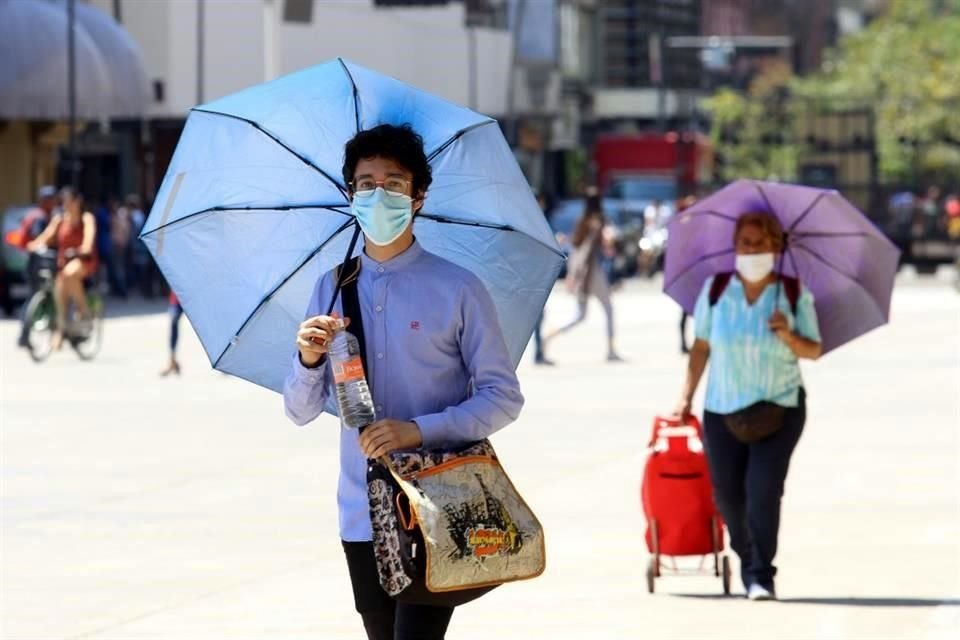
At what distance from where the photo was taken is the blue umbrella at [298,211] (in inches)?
243

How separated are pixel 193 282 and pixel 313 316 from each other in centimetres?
75

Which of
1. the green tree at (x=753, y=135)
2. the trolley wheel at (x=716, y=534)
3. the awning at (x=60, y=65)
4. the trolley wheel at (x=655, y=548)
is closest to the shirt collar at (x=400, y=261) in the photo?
the trolley wheel at (x=655, y=548)

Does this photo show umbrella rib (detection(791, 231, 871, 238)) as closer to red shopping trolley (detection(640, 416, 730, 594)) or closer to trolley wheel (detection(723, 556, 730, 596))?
red shopping trolley (detection(640, 416, 730, 594))

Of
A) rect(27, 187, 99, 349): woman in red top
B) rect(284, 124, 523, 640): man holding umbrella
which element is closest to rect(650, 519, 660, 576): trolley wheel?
rect(284, 124, 523, 640): man holding umbrella

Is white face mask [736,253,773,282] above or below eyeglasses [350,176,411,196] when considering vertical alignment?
below

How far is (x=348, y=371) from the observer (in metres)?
Answer: 5.54

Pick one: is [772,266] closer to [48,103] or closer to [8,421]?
[8,421]

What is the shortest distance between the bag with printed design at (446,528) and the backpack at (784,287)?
403cm

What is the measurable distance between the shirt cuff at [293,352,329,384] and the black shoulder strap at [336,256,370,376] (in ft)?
0.29

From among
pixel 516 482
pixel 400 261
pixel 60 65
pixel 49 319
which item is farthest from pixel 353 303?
pixel 60 65

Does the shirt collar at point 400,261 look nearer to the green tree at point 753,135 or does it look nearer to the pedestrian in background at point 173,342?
the pedestrian in background at point 173,342

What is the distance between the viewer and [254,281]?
634 cm

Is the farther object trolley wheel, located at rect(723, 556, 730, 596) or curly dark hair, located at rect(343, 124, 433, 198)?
trolley wheel, located at rect(723, 556, 730, 596)

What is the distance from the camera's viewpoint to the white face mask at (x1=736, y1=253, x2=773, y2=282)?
30.9 feet
